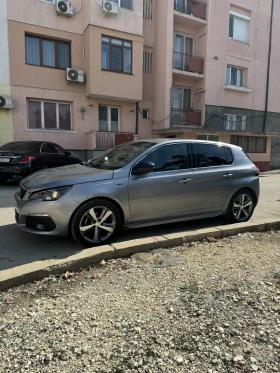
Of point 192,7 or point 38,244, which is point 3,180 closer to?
point 38,244

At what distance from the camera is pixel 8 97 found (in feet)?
42.5

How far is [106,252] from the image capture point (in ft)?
12.5

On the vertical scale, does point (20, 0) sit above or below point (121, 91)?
above

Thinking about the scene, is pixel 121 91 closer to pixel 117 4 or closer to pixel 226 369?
pixel 117 4

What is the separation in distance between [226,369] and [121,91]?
14269mm

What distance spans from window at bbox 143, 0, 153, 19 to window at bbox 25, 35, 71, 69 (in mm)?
4995

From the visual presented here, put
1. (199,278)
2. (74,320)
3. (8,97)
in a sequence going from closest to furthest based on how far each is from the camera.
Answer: (74,320), (199,278), (8,97)

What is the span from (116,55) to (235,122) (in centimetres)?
898

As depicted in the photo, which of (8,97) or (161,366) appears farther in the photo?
(8,97)

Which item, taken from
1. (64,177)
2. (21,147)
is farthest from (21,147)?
(64,177)

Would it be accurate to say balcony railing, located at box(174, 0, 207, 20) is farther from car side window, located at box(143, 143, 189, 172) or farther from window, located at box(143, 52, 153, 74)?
car side window, located at box(143, 143, 189, 172)

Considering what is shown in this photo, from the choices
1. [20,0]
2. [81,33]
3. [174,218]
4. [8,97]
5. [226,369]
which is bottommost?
[226,369]

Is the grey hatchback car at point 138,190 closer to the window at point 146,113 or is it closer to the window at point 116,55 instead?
the window at point 116,55

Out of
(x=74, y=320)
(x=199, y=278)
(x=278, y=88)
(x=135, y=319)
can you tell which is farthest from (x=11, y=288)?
(x=278, y=88)
